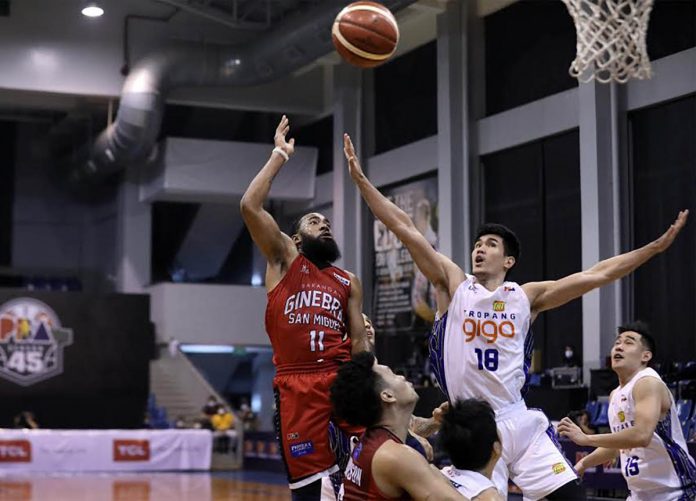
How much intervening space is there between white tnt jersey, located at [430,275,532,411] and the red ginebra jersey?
0.60 m

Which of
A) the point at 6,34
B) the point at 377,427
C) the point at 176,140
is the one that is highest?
the point at 6,34

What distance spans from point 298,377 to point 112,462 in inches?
657

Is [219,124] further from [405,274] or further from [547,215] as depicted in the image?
[547,215]

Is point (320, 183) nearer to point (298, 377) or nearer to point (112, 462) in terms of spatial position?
point (112, 462)

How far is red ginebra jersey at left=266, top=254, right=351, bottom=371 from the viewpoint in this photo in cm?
648

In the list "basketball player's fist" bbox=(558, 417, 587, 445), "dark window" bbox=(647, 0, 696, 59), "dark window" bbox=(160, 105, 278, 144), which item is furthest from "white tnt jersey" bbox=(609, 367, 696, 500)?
"dark window" bbox=(160, 105, 278, 144)

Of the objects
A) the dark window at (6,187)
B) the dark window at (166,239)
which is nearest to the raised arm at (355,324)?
the dark window at (166,239)

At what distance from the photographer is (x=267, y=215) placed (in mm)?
6492

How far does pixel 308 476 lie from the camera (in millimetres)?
6398

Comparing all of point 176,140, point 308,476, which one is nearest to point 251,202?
point 308,476

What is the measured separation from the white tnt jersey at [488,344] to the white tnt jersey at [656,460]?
3.61ft

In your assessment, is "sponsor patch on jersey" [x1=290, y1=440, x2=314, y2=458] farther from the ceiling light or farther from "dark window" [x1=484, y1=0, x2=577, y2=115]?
the ceiling light

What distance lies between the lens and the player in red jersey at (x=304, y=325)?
641 cm

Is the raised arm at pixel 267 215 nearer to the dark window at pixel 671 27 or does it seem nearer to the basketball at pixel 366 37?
the basketball at pixel 366 37
